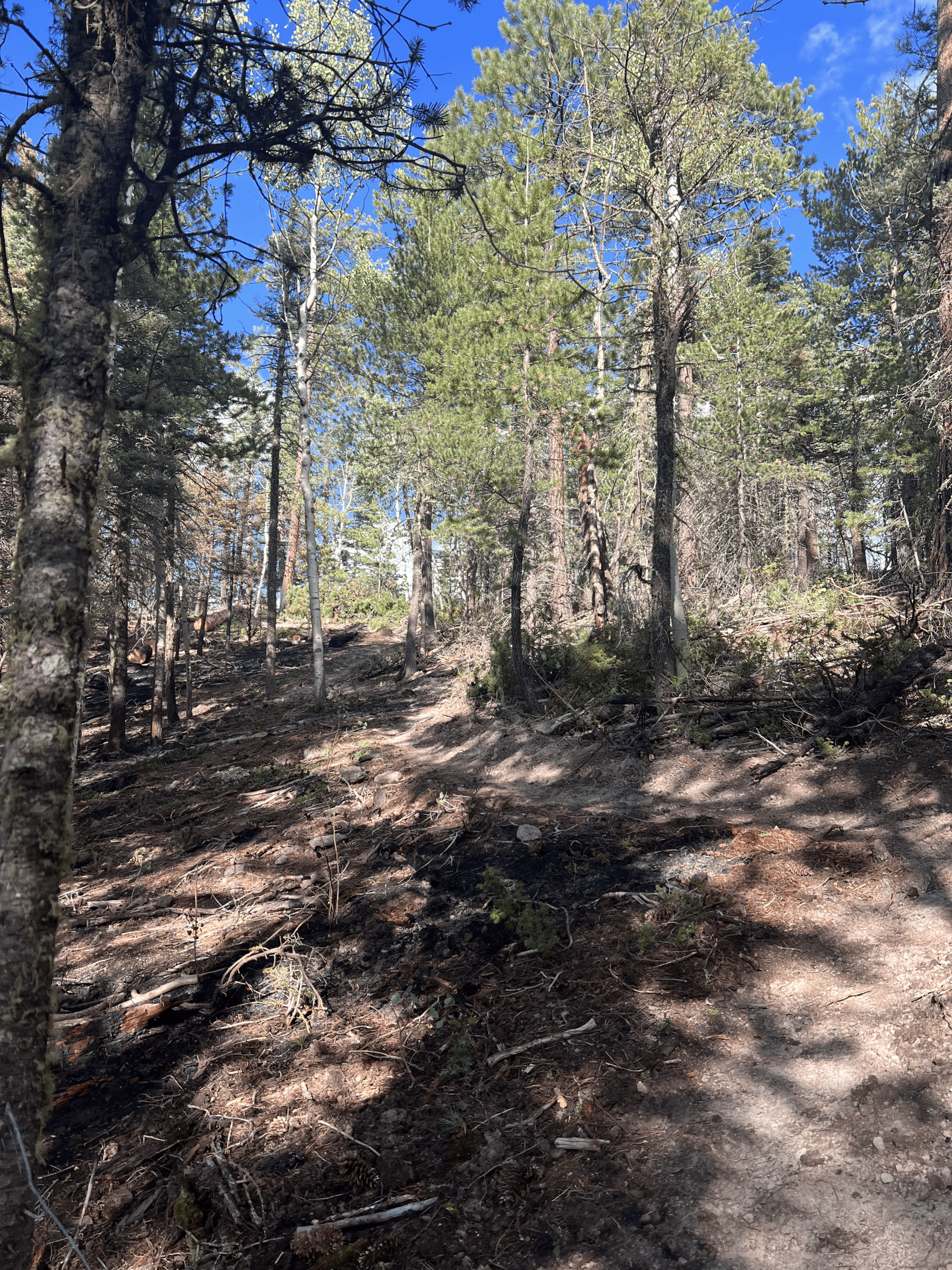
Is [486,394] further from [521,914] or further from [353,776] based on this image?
[521,914]

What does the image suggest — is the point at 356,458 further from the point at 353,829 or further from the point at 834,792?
the point at 834,792

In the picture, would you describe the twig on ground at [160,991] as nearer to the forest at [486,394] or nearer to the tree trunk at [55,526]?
the forest at [486,394]

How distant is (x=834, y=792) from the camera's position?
6594mm

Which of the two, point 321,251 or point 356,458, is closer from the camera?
point 321,251

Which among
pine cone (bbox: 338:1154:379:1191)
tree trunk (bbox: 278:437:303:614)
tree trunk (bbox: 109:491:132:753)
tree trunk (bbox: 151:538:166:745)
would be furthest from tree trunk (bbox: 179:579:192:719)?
Result: tree trunk (bbox: 278:437:303:614)

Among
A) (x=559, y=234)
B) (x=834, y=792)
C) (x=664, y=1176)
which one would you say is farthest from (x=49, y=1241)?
(x=559, y=234)

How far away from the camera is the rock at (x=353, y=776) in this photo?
9.95 meters

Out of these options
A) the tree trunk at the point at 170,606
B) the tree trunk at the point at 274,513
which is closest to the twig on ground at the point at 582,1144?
the tree trunk at the point at 170,606

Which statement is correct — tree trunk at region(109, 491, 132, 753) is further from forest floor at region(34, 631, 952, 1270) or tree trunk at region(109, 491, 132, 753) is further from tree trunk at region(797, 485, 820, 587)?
tree trunk at region(797, 485, 820, 587)

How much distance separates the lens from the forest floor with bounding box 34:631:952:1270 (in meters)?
2.82

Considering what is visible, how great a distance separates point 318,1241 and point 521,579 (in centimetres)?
906

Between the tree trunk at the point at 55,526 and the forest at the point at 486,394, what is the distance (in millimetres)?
14

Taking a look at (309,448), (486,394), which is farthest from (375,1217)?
(309,448)

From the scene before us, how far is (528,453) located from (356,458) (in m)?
11.6
